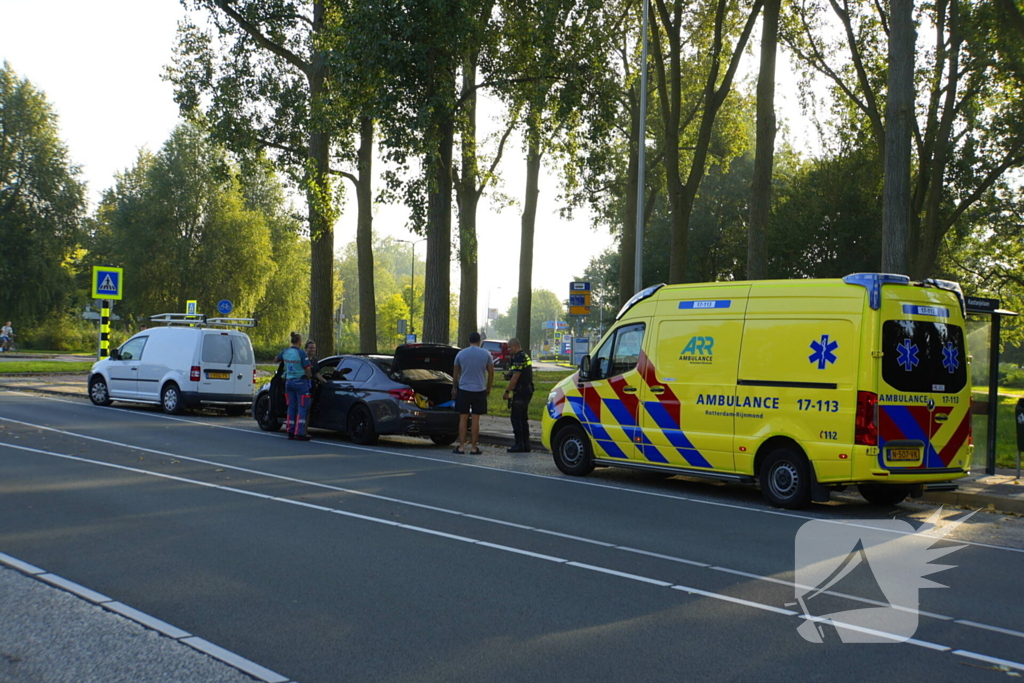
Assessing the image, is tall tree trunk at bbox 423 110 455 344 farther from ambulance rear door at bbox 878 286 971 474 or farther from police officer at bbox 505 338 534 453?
ambulance rear door at bbox 878 286 971 474

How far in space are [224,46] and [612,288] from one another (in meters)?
35.1

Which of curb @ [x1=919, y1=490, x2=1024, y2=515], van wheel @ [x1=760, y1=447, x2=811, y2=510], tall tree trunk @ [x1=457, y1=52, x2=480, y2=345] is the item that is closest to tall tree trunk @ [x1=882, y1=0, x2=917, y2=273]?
curb @ [x1=919, y1=490, x2=1024, y2=515]

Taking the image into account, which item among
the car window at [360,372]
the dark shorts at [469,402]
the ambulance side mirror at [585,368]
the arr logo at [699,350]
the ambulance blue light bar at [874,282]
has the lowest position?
the dark shorts at [469,402]

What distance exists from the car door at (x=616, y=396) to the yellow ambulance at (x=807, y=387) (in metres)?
0.05

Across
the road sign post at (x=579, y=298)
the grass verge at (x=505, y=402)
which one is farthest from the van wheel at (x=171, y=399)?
the road sign post at (x=579, y=298)

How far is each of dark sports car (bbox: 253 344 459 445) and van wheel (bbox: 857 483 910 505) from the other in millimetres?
7048

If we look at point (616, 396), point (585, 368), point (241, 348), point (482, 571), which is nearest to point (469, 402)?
point (585, 368)

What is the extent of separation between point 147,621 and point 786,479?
7091mm

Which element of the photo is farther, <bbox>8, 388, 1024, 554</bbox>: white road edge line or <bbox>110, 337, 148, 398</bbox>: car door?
<bbox>110, 337, 148, 398</bbox>: car door

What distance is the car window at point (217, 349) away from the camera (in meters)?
20.6

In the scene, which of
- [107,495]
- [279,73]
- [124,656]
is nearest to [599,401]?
[107,495]

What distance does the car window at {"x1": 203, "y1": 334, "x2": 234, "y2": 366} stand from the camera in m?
20.6

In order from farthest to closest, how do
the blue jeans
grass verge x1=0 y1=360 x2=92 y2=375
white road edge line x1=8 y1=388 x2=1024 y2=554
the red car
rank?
the red car < grass verge x1=0 y1=360 x2=92 y2=375 < the blue jeans < white road edge line x1=8 y1=388 x2=1024 y2=554

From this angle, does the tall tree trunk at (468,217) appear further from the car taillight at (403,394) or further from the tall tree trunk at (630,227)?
the car taillight at (403,394)
